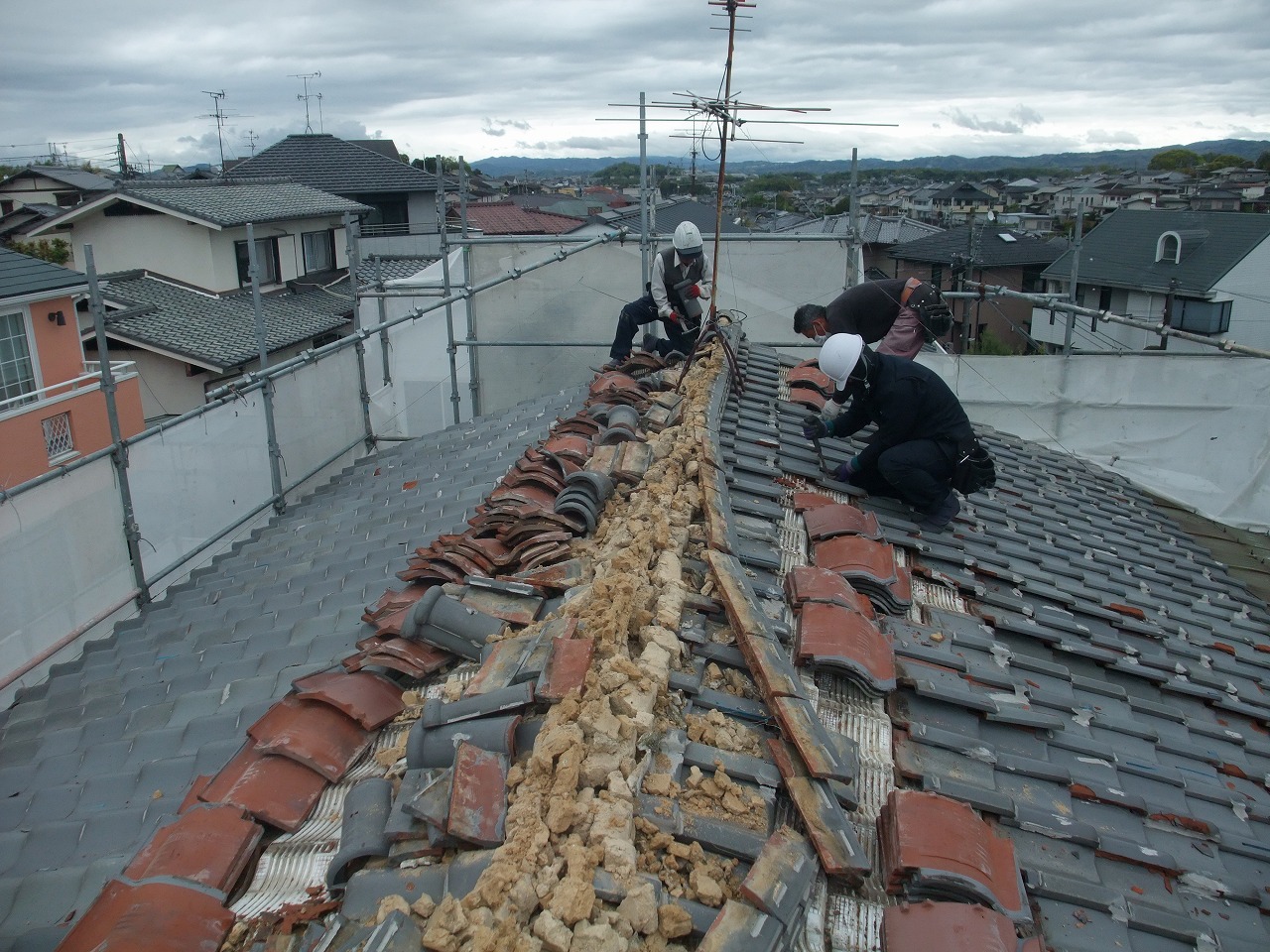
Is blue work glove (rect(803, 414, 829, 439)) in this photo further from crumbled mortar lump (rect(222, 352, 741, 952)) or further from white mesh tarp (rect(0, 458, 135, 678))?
white mesh tarp (rect(0, 458, 135, 678))

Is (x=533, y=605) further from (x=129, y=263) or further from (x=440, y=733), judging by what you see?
(x=129, y=263)

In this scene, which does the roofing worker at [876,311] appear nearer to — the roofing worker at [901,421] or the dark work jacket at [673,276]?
the dark work jacket at [673,276]

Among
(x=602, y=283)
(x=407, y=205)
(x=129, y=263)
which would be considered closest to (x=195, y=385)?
(x=129, y=263)

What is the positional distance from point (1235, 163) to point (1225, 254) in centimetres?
7403

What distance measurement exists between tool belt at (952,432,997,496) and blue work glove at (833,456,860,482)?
676mm

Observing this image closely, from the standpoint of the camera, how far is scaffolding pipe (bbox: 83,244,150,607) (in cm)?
794

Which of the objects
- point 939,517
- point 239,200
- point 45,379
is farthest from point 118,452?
point 239,200

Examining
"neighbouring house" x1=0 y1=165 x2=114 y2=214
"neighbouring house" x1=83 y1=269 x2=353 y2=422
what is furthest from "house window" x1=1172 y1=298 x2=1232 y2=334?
"neighbouring house" x1=0 y1=165 x2=114 y2=214

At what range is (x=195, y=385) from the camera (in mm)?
22938

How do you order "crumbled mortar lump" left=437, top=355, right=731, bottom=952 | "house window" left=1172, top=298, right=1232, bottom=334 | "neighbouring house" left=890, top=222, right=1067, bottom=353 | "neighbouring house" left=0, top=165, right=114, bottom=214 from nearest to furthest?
"crumbled mortar lump" left=437, top=355, right=731, bottom=952 < "house window" left=1172, top=298, right=1232, bottom=334 < "neighbouring house" left=890, top=222, right=1067, bottom=353 < "neighbouring house" left=0, top=165, right=114, bottom=214

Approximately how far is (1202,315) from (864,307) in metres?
28.9

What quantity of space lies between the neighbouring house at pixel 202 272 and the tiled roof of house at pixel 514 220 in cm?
509

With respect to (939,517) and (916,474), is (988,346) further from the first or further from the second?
(916,474)

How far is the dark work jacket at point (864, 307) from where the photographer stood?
920cm
